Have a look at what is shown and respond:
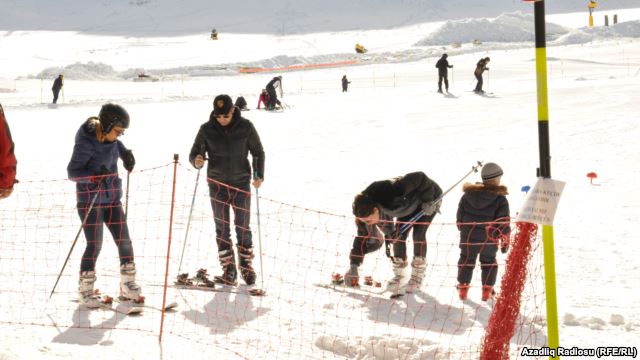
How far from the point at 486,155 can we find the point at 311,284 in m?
8.22

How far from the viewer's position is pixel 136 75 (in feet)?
153

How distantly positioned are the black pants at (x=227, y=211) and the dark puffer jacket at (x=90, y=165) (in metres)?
1.05

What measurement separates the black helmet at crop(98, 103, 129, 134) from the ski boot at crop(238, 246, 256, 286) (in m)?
1.65

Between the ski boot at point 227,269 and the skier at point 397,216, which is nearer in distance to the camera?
the skier at point 397,216

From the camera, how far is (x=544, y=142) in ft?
15.4

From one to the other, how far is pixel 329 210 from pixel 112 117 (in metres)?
5.09

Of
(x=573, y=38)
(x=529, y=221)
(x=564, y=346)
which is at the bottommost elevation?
(x=564, y=346)

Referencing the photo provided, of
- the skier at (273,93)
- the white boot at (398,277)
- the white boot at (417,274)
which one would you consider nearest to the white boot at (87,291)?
the white boot at (398,277)

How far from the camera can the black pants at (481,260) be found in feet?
23.1

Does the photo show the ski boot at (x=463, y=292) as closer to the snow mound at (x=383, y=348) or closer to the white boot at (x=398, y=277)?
the white boot at (x=398, y=277)

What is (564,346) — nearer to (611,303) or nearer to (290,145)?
(611,303)

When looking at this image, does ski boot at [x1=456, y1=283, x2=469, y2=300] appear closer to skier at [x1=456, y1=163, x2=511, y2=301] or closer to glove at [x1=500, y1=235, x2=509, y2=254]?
skier at [x1=456, y1=163, x2=511, y2=301]

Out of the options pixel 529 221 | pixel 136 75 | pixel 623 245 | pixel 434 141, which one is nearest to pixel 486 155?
pixel 434 141

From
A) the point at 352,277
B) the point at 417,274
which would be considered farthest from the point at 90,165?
the point at 417,274
